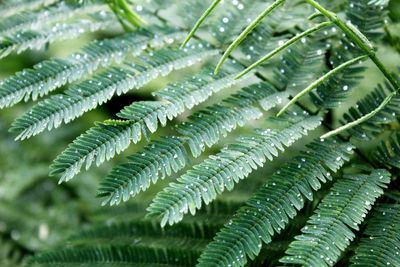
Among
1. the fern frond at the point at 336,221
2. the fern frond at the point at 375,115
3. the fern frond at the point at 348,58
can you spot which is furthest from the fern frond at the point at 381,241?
the fern frond at the point at 348,58

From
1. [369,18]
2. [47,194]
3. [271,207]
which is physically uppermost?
[369,18]

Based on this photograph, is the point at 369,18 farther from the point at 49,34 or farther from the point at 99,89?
the point at 49,34

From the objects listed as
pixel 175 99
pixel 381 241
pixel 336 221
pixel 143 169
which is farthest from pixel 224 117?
pixel 381 241

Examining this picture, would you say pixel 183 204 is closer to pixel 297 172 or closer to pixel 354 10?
pixel 297 172

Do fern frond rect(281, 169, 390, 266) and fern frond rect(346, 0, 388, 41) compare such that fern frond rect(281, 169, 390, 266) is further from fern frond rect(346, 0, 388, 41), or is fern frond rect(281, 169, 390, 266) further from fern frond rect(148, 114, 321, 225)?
fern frond rect(346, 0, 388, 41)

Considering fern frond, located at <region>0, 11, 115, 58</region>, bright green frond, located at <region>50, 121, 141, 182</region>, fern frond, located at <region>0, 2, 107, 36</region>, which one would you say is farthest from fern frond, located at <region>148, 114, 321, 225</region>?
fern frond, located at <region>0, 2, 107, 36</region>

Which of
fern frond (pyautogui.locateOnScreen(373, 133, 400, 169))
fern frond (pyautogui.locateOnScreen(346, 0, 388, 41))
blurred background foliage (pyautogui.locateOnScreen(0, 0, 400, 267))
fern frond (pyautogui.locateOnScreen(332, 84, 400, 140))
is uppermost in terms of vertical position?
fern frond (pyautogui.locateOnScreen(346, 0, 388, 41))

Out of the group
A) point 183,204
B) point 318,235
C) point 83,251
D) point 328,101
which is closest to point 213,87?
point 328,101
